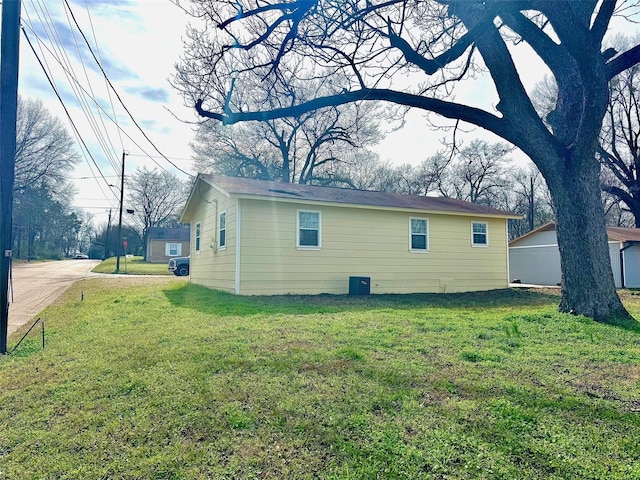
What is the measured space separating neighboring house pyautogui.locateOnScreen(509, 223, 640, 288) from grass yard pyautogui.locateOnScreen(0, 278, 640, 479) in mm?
12462

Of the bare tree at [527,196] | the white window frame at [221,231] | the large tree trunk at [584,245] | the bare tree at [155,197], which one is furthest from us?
the bare tree at [155,197]

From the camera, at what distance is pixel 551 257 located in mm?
19484

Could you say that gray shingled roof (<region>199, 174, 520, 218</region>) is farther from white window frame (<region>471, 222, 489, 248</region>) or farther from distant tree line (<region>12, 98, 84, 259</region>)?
distant tree line (<region>12, 98, 84, 259</region>)

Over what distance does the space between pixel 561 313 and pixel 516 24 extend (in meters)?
5.14

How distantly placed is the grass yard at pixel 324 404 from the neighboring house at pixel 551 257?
1246cm

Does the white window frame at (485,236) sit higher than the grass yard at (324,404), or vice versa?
the white window frame at (485,236)

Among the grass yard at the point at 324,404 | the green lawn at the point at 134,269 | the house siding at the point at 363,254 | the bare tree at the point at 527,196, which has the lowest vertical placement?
the grass yard at the point at 324,404

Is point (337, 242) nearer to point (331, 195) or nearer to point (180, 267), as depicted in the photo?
point (331, 195)

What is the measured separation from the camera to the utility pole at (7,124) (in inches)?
209

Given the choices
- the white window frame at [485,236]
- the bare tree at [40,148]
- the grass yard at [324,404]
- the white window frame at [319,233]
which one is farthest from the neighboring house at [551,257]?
the bare tree at [40,148]

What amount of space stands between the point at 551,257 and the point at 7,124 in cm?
2105

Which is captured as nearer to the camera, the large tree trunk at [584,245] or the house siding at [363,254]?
the large tree trunk at [584,245]

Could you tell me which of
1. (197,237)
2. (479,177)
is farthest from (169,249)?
(479,177)

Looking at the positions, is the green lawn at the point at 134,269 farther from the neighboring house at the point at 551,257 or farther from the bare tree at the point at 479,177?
the bare tree at the point at 479,177
